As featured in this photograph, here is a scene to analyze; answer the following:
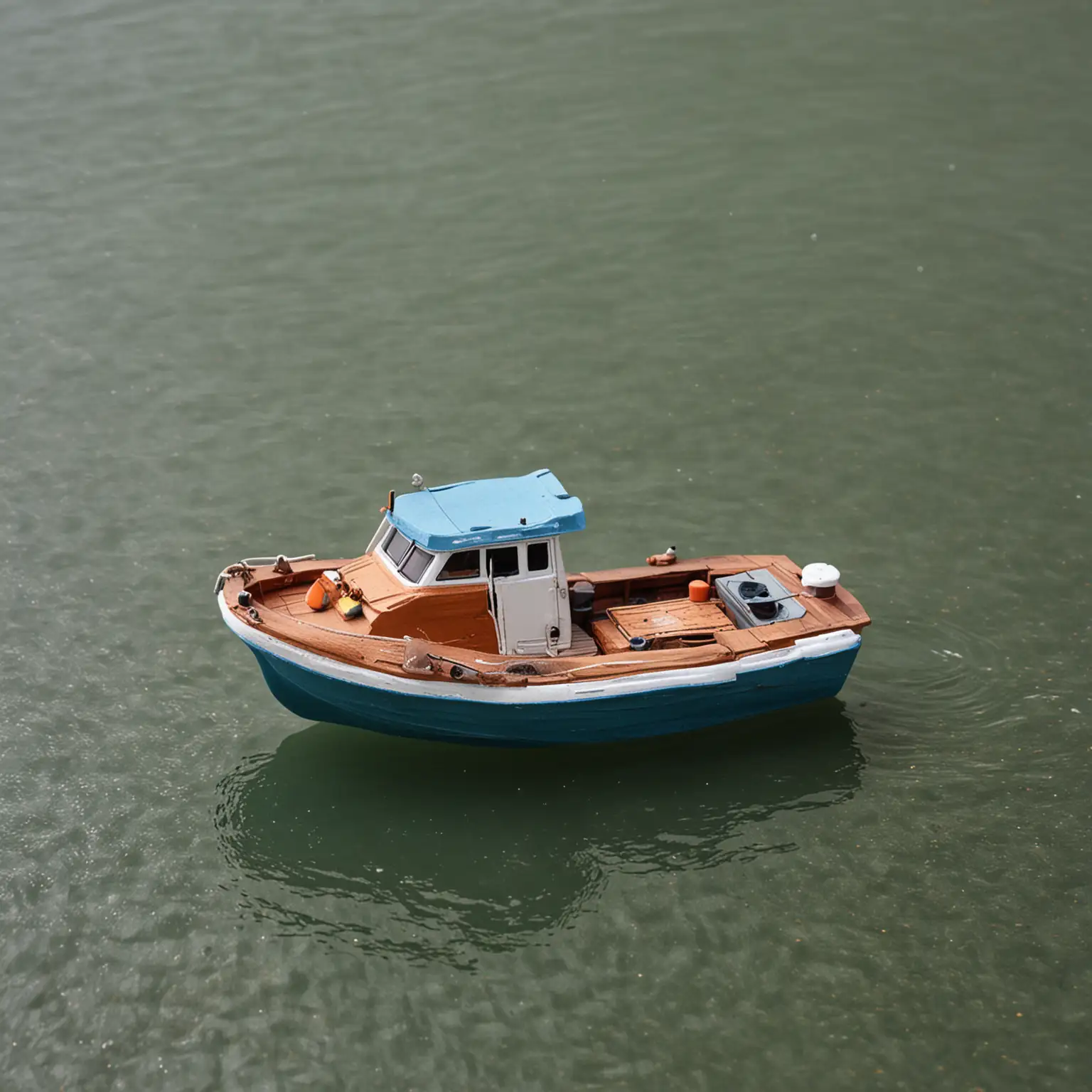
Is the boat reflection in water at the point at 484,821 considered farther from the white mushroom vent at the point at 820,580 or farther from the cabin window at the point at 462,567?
the cabin window at the point at 462,567

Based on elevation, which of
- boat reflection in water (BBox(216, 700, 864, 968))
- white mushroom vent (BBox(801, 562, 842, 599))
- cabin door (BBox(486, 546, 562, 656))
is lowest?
boat reflection in water (BBox(216, 700, 864, 968))

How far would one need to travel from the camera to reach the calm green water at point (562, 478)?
1866 cm

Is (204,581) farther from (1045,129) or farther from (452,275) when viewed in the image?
(1045,129)

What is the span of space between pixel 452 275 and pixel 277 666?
46.9ft

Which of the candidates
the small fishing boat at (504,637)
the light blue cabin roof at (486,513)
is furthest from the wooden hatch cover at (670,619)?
the light blue cabin roof at (486,513)

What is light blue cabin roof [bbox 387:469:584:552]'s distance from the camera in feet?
69.0

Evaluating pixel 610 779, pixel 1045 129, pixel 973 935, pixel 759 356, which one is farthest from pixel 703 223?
pixel 973 935

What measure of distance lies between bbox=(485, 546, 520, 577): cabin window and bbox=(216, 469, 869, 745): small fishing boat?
0.03 m

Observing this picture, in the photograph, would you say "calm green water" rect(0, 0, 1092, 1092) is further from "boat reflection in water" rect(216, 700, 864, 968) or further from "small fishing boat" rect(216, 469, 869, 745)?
"small fishing boat" rect(216, 469, 869, 745)

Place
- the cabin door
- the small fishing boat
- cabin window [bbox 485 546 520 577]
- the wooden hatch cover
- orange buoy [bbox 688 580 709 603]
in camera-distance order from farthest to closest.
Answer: orange buoy [bbox 688 580 709 603] < the wooden hatch cover < the cabin door < cabin window [bbox 485 546 520 577] < the small fishing boat

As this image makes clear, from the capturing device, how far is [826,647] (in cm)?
2203

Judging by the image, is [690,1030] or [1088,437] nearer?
[690,1030]

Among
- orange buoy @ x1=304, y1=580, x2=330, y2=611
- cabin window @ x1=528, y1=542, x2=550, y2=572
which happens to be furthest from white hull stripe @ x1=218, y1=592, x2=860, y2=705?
cabin window @ x1=528, y1=542, x2=550, y2=572

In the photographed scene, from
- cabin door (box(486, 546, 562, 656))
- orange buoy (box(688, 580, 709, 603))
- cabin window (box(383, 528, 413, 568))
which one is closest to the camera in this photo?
cabin door (box(486, 546, 562, 656))
